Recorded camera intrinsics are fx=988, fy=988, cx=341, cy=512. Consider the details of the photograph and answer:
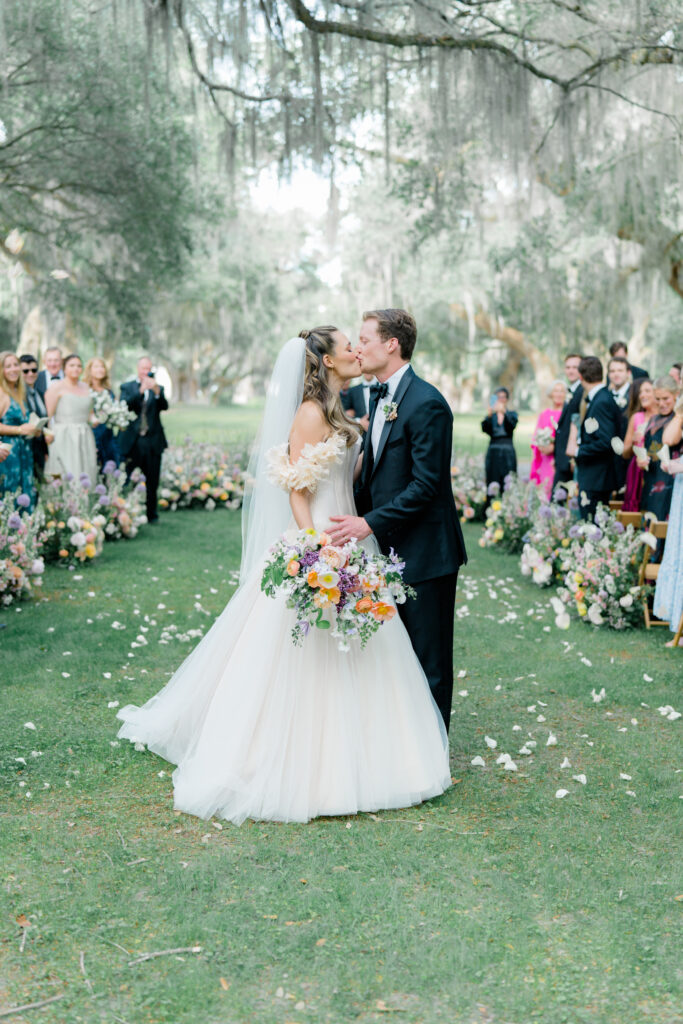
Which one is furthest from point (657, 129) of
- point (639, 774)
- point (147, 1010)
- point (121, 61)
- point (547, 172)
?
point (147, 1010)

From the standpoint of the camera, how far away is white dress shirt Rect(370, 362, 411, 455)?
4.12 metres

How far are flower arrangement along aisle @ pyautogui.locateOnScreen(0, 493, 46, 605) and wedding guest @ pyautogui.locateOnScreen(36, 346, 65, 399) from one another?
127 inches

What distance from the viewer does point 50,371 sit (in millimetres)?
10672

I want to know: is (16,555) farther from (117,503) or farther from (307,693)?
Result: (307,693)

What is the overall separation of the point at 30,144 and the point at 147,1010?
458 inches

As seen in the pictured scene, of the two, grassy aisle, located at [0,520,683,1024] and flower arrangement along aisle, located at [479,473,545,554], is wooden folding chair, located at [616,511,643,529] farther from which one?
flower arrangement along aisle, located at [479,473,545,554]

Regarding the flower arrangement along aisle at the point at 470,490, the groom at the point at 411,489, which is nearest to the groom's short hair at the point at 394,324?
the groom at the point at 411,489

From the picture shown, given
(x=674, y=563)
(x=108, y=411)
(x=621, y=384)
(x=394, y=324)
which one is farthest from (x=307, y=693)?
(x=108, y=411)

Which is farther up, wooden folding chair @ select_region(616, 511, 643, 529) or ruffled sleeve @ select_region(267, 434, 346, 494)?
ruffled sleeve @ select_region(267, 434, 346, 494)

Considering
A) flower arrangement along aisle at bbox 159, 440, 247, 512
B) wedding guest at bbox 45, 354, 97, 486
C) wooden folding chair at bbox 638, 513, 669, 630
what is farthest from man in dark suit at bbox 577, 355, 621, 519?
flower arrangement along aisle at bbox 159, 440, 247, 512

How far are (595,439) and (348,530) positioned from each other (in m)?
4.59

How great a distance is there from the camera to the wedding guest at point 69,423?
10.1 meters

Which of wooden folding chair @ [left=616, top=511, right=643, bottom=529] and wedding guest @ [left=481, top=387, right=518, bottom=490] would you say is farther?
wedding guest @ [left=481, top=387, right=518, bottom=490]

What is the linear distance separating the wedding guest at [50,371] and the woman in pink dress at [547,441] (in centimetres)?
516
